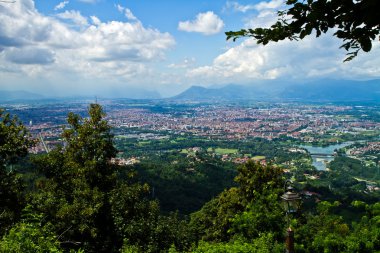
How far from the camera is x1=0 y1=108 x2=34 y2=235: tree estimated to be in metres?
7.26

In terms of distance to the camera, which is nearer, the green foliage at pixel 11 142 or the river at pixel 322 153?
the green foliage at pixel 11 142

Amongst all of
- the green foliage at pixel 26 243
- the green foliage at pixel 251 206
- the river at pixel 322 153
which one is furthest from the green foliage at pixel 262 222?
the river at pixel 322 153

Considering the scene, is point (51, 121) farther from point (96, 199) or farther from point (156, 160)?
point (96, 199)

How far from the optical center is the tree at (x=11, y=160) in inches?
286

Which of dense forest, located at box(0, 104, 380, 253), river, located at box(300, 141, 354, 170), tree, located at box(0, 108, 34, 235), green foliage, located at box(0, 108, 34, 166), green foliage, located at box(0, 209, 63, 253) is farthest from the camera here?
river, located at box(300, 141, 354, 170)

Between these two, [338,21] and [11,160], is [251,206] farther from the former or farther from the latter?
[338,21]

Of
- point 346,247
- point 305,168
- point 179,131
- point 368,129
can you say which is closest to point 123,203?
point 346,247

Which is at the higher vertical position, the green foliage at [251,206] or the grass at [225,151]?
the green foliage at [251,206]

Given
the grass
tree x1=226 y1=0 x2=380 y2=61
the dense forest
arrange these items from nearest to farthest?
tree x1=226 y1=0 x2=380 y2=61, the dense forest, the grass

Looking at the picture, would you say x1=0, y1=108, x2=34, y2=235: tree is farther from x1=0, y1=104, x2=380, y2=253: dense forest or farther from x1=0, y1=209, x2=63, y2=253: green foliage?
x1=0, y1=209, x2=63, y2=253: green foliage

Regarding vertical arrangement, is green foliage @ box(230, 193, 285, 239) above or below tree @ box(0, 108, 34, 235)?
below

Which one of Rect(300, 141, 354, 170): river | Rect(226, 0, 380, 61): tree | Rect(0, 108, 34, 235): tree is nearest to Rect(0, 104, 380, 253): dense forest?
Rect(0, 108, 34, 235): tree

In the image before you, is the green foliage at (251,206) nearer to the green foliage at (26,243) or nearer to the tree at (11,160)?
the green foliage at (26,243)

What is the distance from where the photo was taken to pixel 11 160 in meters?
7.83
